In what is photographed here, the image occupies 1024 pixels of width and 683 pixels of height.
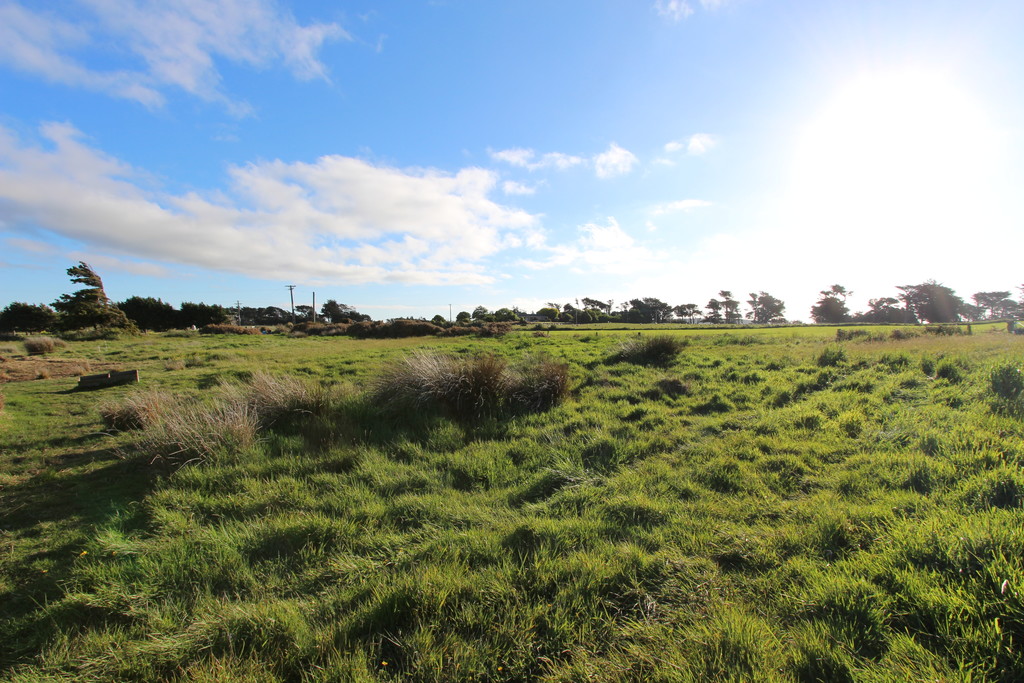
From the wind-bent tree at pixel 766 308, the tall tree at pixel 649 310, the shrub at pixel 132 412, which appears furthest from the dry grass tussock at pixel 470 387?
the wind-bent tree at pixel 766 308

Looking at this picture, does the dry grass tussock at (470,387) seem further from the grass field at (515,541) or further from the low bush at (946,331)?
the low bush at (946,331)

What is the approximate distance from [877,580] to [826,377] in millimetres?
8730

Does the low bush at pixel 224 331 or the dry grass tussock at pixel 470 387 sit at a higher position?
the low bush at pixel 224 331

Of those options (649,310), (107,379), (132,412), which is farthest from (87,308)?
(649,310)

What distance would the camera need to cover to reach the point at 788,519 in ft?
11.7

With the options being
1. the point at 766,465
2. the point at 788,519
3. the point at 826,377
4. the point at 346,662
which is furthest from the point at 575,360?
the point at 346,662

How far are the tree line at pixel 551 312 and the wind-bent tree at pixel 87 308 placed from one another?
0.05 m

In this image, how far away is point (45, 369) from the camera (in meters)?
13.1

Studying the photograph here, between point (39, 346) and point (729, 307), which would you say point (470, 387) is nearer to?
point (39, 346)

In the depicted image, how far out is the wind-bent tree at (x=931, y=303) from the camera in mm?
67750

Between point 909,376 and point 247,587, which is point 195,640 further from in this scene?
point 909,376

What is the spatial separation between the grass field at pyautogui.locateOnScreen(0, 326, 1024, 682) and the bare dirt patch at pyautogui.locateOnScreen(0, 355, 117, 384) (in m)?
7.40

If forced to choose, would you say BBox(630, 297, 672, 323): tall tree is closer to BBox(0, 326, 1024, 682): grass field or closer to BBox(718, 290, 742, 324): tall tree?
BBox(718, 290, 742, 324): tall tree

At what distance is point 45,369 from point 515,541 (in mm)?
18192
